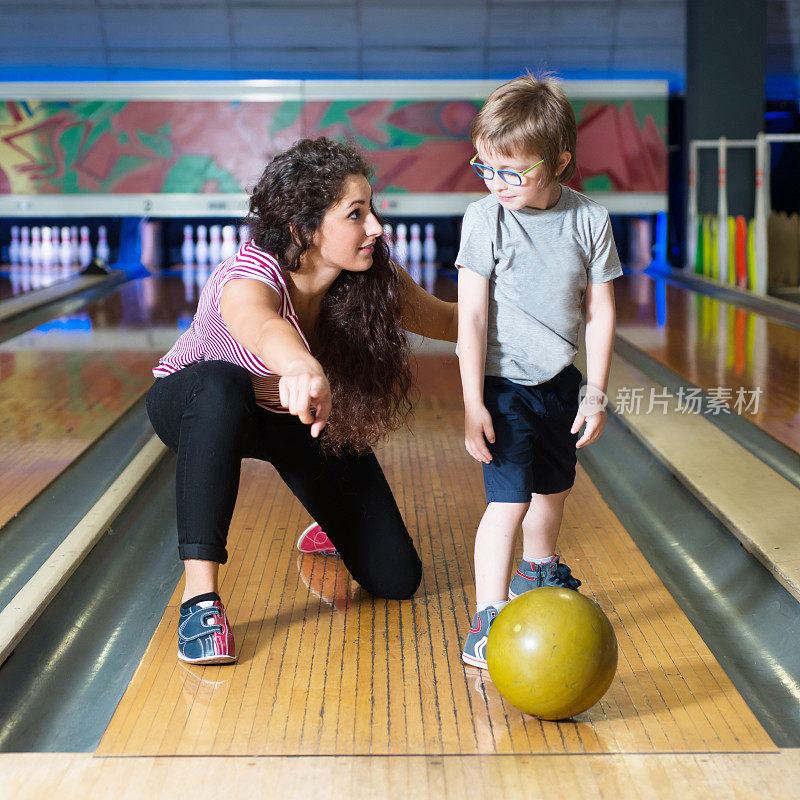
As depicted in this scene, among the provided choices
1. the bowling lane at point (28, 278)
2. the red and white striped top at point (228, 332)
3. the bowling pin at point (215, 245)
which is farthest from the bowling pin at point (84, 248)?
the red and white striped top at point (228, 332)

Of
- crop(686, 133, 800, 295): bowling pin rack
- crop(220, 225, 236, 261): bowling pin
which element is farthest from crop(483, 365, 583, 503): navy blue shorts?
crop(220, 225, 236, 261): bowling pin

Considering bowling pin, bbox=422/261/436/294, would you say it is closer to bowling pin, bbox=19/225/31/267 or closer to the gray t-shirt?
bowling pin, bbox=19/225/31/267

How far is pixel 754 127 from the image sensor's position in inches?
288

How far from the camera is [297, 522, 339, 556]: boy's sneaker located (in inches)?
73.2

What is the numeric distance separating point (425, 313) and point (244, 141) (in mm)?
6186

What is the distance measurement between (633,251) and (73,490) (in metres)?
6.66

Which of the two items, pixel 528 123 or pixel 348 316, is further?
pixel 348 316

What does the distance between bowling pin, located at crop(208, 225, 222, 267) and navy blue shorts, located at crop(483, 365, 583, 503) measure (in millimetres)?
7045

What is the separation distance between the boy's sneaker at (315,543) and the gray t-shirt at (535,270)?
59 centimetres

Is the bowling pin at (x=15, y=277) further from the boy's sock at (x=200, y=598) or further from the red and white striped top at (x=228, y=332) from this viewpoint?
the boy's sock at (x=200, y=598)

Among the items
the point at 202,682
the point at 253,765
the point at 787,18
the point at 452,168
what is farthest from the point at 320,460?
the point at 787,18

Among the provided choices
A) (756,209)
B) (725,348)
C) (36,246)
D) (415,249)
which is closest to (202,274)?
(36,246)

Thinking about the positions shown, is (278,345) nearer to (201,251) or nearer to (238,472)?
(238,472)

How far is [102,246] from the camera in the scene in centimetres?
817
